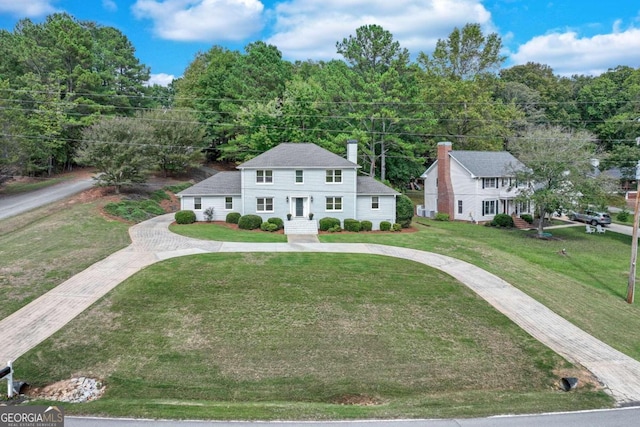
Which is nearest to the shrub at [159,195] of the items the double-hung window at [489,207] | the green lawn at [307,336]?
the green lawn at [307,336]

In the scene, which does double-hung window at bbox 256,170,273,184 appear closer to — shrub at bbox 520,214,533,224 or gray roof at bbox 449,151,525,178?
gray roof at bbox 449,151,525,178

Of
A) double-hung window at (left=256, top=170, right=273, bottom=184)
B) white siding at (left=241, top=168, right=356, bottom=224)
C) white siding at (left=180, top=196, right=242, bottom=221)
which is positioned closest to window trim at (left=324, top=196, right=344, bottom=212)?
white siding at (left=241, top=168, right=356, bottom=224)

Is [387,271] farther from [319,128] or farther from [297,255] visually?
[319,128]

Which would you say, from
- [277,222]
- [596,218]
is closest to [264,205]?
[277,222]

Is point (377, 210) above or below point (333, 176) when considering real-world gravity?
below

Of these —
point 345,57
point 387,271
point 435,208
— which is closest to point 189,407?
point 387,271

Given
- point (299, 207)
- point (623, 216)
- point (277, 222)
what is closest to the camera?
point (277, 222)

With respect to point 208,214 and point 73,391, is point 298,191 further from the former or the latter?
point 73,391
